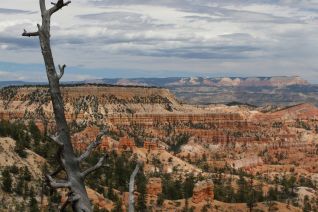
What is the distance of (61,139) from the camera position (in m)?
7.80

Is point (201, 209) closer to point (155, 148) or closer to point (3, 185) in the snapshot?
point (3, 185)

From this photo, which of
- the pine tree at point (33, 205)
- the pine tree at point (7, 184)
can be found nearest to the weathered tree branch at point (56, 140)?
the pine tree at point (33, 205)

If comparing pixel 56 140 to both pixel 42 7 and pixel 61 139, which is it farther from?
pixel 42 7

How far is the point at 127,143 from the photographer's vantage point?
147375 mm

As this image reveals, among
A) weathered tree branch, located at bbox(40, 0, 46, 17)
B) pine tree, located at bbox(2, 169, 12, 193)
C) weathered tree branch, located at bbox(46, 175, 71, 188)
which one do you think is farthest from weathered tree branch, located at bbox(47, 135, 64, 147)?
pine tree, located at bbox(2, 169, 12, 193)

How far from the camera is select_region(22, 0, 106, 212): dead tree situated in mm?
7785


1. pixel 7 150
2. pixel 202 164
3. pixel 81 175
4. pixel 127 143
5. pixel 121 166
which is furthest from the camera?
pixel 202 164

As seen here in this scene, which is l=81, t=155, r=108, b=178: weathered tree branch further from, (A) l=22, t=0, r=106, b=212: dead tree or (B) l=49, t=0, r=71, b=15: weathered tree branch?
(B) l=49, t=0, r=71, b=15: weathered tree branch

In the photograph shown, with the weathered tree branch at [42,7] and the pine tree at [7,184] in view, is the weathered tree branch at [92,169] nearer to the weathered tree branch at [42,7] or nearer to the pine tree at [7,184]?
the weathered tree branch at [42,7]

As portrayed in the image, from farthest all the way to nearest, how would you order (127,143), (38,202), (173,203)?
(127,143)
(173,203)
(38,202)

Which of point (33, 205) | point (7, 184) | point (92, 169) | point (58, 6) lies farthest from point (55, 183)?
point (7, 184)

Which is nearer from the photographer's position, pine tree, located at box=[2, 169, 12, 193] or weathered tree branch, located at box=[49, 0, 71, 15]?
weathered tree branch, located at box=[49, 0, 71, 15]

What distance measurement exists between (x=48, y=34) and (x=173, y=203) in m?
75.4

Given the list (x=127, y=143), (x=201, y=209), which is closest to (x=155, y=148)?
(x=127, y=143)
